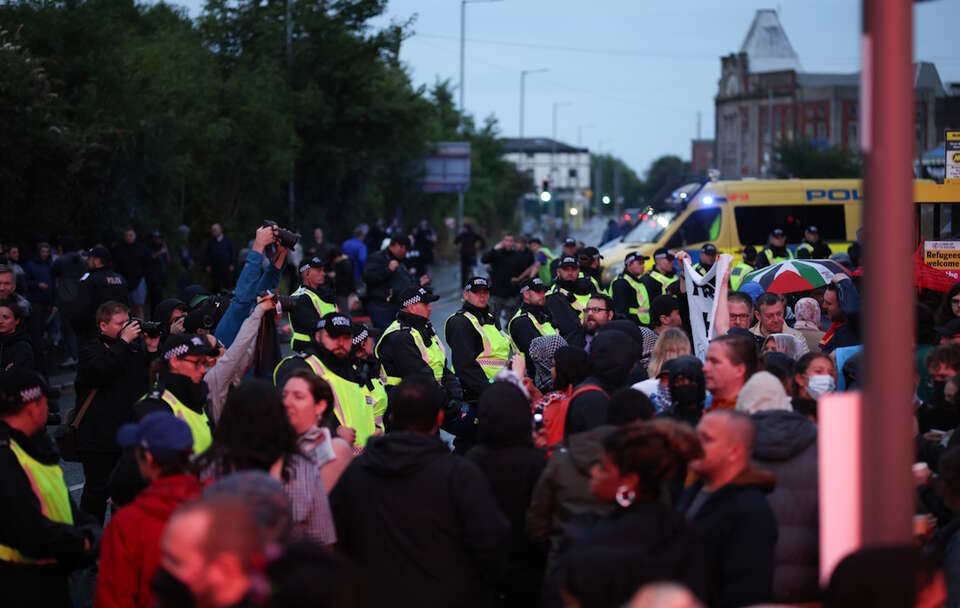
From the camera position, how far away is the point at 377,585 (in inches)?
218

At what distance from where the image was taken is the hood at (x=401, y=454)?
18.3 ft

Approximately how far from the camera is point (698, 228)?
26844 mm

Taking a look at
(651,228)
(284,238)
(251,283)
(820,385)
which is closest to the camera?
(820,385)

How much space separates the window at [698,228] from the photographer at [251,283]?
18.1 meters

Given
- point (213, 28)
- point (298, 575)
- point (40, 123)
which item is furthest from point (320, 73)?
point (298, 575)

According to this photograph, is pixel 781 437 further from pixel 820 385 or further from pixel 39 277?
pixel 39 277

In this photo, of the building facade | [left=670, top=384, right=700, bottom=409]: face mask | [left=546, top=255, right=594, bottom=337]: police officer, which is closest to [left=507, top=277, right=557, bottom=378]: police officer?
[left=546, top=255, right=594, bottom=337]: police officer

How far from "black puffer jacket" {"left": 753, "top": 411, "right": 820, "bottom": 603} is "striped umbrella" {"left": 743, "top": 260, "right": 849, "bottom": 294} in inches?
288

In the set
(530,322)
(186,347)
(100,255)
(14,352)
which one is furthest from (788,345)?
(100,255)

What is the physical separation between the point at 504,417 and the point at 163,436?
Answer: 59.2 inches

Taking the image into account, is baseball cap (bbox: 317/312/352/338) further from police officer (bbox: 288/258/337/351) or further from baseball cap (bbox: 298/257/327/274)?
baseball cap (bbox: 298/257/327/274)

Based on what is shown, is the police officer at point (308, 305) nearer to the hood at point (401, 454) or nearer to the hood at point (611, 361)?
the hood at point (611, 361)

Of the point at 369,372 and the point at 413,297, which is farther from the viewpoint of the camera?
the point at 413,297

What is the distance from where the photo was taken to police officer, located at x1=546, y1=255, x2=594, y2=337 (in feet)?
44.0
